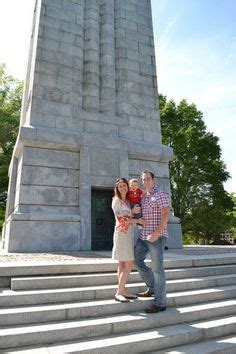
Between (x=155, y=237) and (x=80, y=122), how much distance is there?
7.97m

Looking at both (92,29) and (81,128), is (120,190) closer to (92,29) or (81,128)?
(81,128)

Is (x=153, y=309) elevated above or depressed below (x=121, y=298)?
below

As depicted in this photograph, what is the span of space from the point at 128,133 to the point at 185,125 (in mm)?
13930

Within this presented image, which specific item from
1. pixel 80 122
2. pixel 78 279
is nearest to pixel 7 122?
pixel 80 122

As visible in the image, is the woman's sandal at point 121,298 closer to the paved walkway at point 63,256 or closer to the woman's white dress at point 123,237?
the woman's white dress at point 123,237

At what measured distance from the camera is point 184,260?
6598 millimetres

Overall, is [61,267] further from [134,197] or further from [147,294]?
[134,197]

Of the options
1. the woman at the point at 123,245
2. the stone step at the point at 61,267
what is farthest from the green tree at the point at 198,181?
the woman at the point at 123,245

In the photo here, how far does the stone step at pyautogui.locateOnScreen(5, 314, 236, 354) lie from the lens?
141 inches

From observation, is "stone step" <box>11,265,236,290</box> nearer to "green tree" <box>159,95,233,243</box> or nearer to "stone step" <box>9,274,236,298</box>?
"stone step" <box>9,274,236,298</box>

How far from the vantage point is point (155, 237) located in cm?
450

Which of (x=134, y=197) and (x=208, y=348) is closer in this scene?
(x=208, y=348)

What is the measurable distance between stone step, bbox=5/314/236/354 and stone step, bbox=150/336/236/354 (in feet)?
0.35

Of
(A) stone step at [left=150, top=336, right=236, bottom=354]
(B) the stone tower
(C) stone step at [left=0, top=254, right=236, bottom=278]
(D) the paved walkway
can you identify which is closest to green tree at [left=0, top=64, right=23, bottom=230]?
(B) the stone tower
